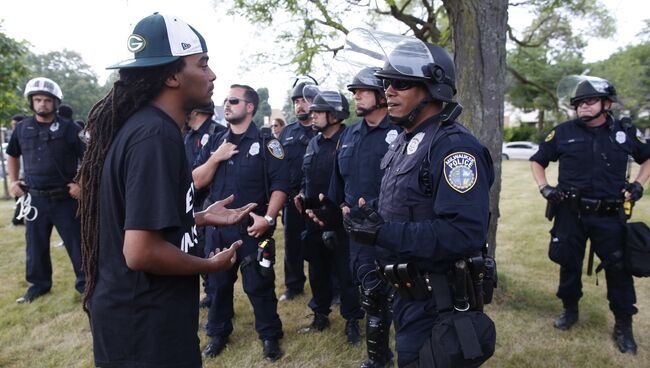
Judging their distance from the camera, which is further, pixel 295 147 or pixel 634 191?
pixel 295 147

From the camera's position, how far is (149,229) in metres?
1.51

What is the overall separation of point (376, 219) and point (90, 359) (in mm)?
2974

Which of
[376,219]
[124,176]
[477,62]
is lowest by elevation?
[376,219]

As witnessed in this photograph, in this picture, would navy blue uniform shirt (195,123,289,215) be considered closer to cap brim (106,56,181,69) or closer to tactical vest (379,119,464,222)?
tactical vest (379,119,464,222)

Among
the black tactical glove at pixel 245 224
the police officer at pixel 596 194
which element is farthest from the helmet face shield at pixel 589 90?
the black tactical glove at pixel 245 224

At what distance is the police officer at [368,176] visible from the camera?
3.17 metres

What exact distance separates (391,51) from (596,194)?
272cm

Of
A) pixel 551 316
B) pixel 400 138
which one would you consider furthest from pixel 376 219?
pixel 551 316

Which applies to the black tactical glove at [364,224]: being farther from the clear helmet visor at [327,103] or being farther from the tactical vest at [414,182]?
the clear helmet visor at [327,103]

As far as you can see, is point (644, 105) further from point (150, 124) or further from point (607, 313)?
point (150, 124)

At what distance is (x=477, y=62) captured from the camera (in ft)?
14.0

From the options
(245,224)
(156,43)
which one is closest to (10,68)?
(245,224)

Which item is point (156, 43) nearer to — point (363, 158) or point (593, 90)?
point (363, 158)

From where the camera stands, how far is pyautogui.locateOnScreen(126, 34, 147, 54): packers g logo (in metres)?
1.64
